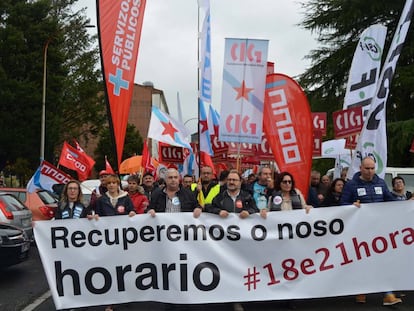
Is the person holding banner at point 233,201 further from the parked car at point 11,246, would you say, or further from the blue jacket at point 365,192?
the parked car at point 11,246

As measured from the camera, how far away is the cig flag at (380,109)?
25.9 ft

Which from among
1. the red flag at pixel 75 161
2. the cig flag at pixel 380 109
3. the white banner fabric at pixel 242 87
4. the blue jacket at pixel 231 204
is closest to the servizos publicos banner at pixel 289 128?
the white banner fabric at pixel 242 87

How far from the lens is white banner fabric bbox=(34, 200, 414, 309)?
6.02m

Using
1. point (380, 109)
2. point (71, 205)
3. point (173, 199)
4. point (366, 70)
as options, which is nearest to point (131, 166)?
point (366, 70)

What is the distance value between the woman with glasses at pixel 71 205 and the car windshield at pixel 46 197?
5608 millimetres

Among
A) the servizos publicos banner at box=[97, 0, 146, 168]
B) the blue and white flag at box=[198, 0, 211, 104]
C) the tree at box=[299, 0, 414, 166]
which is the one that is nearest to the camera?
the servizos publicos banner at box=[97, 0, 146, 168]

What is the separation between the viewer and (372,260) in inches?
244

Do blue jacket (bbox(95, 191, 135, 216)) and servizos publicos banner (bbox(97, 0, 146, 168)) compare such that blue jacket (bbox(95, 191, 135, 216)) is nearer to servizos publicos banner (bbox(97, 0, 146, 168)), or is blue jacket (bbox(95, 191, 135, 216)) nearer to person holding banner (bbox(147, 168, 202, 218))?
person holding banner (bbox(147, 168, 202, 218))

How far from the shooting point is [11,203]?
32.3 ft

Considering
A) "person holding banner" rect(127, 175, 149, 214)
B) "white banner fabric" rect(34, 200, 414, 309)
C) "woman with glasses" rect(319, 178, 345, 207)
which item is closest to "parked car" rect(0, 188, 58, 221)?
"person holding banner" rect(127, 175, 149, 214)

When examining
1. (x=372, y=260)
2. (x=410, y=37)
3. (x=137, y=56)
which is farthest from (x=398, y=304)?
(x=410, y=37)

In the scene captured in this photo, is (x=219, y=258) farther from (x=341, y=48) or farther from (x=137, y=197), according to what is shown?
(x=341, y=48)

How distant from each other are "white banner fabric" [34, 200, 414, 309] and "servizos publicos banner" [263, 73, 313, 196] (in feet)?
5.12

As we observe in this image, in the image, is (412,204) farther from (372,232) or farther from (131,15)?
(131,15)
